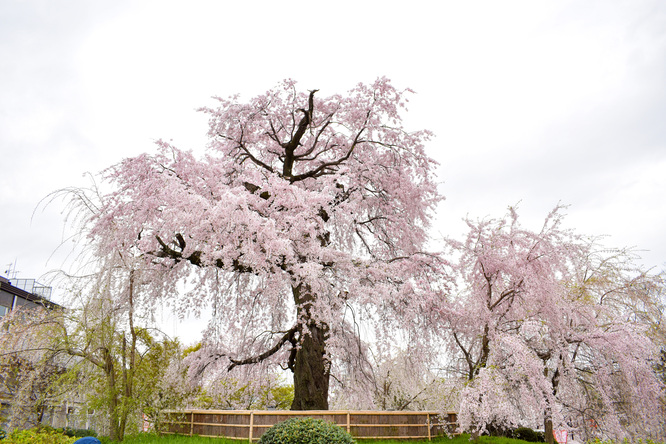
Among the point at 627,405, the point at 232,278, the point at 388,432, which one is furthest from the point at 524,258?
the point at 232,278

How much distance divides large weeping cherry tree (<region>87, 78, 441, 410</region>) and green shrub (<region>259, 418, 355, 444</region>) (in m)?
3.30

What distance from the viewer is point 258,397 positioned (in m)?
22.3

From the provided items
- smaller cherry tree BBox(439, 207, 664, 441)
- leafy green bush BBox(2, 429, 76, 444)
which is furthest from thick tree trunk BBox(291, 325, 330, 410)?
leafy green bush BBox(2, 429, 76, 444)

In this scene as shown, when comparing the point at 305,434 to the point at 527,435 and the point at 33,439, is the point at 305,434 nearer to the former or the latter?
the point at 33,439

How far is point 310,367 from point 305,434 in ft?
15.0

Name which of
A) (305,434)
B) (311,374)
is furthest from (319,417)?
(305,434)

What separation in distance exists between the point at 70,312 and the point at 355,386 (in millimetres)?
8975

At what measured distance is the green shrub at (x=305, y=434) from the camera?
909 centimetres

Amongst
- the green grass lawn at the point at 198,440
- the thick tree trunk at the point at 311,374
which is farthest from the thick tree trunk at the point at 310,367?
the green grass lawn at the point at 198,440

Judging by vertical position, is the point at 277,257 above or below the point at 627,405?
above

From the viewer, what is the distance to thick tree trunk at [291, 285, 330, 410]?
1350 cm

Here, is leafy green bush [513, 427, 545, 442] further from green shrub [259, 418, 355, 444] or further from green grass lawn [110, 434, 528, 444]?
green shrub [259, 418, 355, 444]

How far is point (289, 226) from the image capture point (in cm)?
1251

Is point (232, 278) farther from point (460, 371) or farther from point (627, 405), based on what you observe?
point (627, 405)
